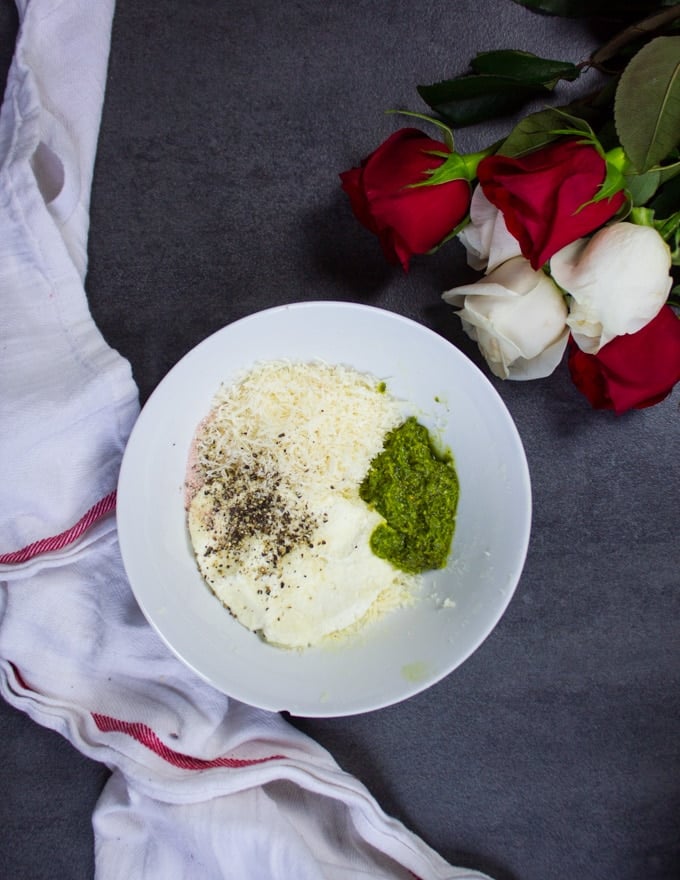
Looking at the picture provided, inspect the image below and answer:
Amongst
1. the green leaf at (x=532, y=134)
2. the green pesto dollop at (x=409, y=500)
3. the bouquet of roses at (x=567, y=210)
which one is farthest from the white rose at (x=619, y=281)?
the green pesto dollop at (x=409, y=500)

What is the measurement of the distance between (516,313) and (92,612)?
2.23 ft

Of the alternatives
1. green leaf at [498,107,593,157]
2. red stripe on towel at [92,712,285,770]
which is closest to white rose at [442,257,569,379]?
green leaf at [498,107,593,157]

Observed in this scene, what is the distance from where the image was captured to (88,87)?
40.2 inches

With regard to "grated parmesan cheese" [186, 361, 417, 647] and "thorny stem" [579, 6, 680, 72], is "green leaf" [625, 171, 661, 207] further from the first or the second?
"grated parmesan cheese" [186, 361, 417, 647]

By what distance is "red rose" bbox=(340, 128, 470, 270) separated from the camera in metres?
0.84

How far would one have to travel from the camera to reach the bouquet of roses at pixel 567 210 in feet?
2.58

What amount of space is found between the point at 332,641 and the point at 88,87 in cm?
79

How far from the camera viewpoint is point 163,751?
1.01 metres

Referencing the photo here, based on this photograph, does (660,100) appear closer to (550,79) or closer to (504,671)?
(550,79)

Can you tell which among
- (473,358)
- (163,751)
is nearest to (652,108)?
(473,358)

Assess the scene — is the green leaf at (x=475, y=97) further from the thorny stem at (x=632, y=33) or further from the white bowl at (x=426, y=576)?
the white bowl at (x=426, y=576)

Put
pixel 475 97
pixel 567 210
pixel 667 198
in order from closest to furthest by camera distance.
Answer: pixel 567 210
pixel 667 198
pixel 475 97

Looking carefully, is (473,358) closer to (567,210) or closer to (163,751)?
(567,210)

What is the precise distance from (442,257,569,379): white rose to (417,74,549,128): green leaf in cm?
23
